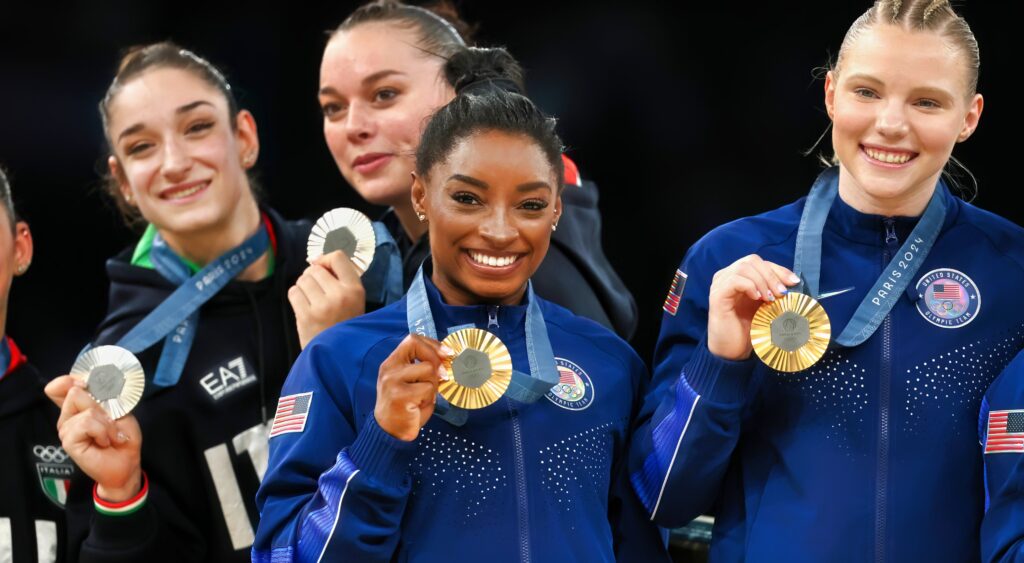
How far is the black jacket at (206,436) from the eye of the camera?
9.86 ft

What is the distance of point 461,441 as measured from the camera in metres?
2.38

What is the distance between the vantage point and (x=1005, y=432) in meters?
2.29

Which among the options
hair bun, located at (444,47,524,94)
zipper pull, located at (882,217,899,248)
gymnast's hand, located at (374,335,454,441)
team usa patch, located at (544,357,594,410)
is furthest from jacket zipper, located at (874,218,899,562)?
hair bun, located at (444,47,524,94)

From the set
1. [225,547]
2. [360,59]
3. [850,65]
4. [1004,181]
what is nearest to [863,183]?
[850,65]

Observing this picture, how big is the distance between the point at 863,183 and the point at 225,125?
158 centimetres

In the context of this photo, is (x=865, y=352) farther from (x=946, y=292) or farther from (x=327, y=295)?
(x=327, y=295)

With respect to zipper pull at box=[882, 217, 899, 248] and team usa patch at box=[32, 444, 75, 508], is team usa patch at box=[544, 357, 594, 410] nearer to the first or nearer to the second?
zipper pull at box=[882, 217, 899, 248]

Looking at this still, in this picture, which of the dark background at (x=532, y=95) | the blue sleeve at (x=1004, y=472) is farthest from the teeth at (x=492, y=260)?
the dark background at (x=532, y=95)

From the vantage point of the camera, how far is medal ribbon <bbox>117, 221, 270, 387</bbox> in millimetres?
3143

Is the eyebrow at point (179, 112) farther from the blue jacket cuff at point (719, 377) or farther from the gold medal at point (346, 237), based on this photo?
the blue jacket cuff at point (719, 377)

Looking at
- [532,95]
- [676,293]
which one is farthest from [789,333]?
[532,95]

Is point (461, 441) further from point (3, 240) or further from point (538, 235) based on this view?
point (3, 240)

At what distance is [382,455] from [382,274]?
0.92 meters

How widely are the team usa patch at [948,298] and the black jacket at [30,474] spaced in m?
1.80
